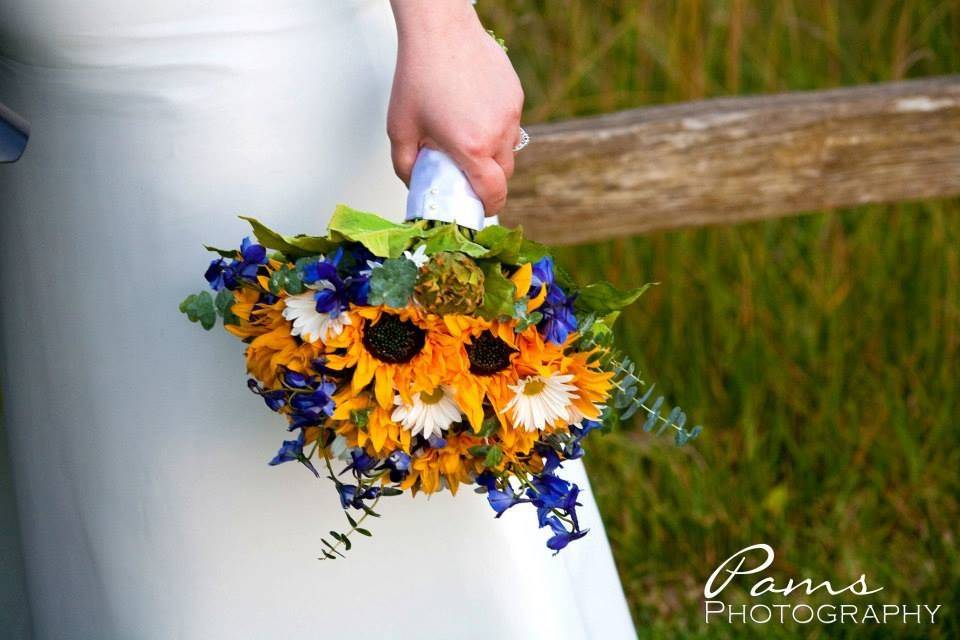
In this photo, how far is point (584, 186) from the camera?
6.89 ft

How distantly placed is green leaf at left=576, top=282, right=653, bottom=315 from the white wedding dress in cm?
23

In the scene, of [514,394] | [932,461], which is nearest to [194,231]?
[514,394]

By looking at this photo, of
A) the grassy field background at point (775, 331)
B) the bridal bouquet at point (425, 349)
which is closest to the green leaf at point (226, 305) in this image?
the bridal bouquet at point (425, 349)

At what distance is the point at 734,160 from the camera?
2.15m

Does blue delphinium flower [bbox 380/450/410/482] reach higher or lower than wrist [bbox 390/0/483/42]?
lower

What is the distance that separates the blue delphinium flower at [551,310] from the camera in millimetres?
940

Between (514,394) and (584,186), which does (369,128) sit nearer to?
(514,394)

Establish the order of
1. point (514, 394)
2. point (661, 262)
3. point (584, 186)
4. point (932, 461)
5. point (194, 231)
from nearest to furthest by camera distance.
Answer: point (514, 394) < point (194, 231) < point (584, 186) < point (932, 461) < point (661, 262)

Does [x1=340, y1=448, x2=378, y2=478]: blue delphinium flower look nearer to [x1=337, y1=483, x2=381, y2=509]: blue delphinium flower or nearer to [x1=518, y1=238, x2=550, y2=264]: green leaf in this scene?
[x1=337, y1=483, x2=381, y2=509]: blue delphinium flower

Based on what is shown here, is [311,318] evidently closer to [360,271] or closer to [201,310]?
[360,271]

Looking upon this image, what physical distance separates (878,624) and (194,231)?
1564 mm

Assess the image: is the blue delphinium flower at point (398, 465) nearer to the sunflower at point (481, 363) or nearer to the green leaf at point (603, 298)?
the sunflower at point (481, 363)

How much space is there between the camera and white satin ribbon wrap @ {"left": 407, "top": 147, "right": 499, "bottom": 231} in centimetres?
99

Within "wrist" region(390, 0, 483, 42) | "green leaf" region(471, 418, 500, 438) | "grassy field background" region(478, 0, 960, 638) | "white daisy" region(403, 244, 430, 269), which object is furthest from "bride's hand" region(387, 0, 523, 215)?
"grassy field background" region(478, 0, 960, 638)
